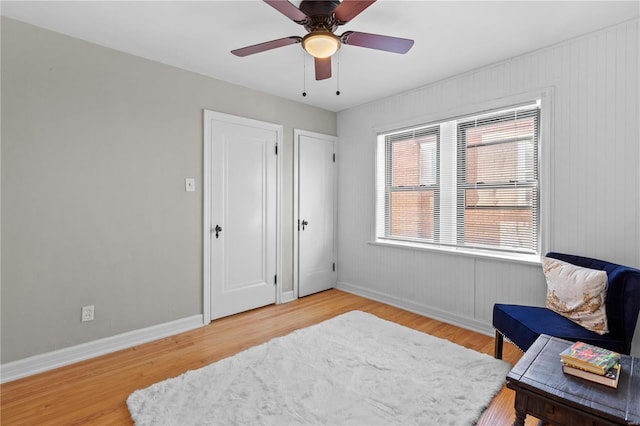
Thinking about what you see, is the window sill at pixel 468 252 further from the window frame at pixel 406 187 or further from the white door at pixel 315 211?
the white door at pixel 315 211

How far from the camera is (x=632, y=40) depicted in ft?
7.45

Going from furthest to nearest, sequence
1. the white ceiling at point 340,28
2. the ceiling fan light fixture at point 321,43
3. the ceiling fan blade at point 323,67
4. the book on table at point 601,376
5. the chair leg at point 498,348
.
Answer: the chair leg at point 498,348, the ceiling fan blade at point 323,67, the white ceiling at point 340,28, the ceiling fan light fixture at point 321,43, the book on table at point 601,376

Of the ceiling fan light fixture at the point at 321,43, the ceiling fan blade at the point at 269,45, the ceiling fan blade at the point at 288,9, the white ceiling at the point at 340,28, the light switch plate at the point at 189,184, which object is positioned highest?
the white ceiling at the point at 340,28

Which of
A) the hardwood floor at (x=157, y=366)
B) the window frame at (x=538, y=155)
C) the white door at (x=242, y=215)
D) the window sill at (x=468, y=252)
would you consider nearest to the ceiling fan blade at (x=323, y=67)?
the white door at (x=242, y=215)

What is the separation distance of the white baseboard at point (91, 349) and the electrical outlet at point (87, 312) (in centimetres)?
20

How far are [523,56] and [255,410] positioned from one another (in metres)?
3.51

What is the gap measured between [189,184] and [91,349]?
5.35 feet

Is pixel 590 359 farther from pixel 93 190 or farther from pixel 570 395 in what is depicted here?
pixel 93 190

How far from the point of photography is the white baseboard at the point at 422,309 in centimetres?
309

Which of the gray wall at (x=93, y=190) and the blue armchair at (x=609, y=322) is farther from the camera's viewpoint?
the gray wall at (x=93, y=190)

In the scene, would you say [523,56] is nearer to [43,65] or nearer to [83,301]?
[43,65]

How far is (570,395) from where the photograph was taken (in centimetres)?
134

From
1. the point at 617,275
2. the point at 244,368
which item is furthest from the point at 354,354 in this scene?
the point at 617,275

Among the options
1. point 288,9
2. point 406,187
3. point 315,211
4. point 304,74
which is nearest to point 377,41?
point 288,9
